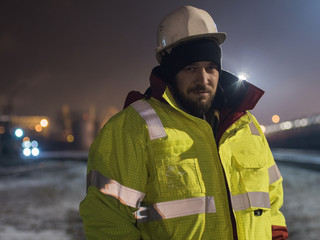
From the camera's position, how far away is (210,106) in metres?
2.97

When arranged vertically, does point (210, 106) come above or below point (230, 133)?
above

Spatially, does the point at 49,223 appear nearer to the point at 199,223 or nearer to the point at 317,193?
the point at 199,223

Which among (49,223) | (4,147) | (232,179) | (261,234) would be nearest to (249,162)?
(232,179)

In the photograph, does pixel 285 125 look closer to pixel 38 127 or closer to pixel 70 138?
pixel 38 127

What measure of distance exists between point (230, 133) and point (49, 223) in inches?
263

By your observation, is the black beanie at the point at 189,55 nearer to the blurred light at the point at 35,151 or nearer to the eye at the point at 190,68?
the eye at the point at 190,68

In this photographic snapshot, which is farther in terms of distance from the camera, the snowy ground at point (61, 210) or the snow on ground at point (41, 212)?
the snow on ground at point (41, 212)

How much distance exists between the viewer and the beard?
2.77m

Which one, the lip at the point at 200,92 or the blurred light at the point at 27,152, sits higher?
the lip at the point at 200,92

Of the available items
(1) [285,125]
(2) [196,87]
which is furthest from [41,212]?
(1) [285,125]

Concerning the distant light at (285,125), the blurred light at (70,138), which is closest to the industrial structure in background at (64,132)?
the blurred light at (70,138)

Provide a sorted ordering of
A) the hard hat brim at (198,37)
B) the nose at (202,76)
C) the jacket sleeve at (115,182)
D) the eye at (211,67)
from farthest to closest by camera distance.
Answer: the hard hat brim at (198,37) → the eye at (211,67) → the nose at (202,76) → the jacket sleeve at (115,182)

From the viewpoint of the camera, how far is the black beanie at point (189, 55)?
281 centimetres

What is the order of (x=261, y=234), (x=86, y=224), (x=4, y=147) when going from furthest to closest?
(x=4, y=147) → (x=261, y=234) → (x=86, y=224)
